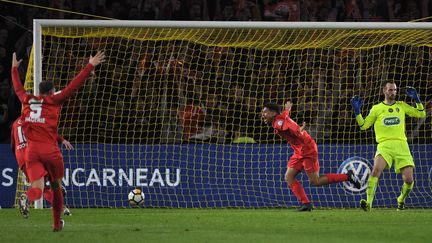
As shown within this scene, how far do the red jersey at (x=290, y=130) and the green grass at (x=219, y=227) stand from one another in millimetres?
1526

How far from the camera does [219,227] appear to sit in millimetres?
11031

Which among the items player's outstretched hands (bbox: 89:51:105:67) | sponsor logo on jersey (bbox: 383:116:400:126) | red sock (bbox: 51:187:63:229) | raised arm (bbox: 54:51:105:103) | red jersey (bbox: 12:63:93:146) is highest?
player's outstretched hands (bbox: 89:51:105:67)

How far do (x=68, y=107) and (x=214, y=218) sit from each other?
526 centimetres

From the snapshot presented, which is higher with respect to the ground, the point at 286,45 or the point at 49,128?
the point at 286,45

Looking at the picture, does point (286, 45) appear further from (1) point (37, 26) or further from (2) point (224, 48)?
(1) point (37, 26)

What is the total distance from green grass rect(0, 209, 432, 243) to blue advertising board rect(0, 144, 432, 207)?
7.82 feet

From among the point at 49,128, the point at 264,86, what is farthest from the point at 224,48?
the point at 49,128

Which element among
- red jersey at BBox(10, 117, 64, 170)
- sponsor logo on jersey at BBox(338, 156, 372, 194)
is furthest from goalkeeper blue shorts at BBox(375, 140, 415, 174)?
red jersey at BBox(10, 117, 64, 170)

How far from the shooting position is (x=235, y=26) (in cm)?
1616

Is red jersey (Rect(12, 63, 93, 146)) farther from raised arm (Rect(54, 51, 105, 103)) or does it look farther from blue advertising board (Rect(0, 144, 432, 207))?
blue advertising board (Rect(0, 144, 432, 207))

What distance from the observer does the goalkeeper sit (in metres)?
15.1

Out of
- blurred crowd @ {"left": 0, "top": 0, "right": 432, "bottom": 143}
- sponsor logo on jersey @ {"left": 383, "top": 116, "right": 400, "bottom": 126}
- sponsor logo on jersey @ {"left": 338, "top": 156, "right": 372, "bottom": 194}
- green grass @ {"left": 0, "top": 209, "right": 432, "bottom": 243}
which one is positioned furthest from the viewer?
blurred crowd @ {"left": 0, "top": 0, "right": 432, "bottom": 143}

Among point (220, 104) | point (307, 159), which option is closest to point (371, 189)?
point (307, 159)

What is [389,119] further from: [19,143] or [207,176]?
[19,143]
